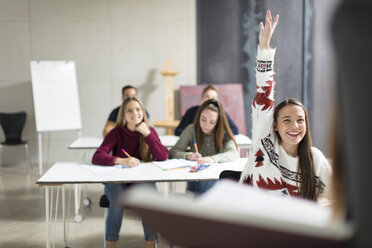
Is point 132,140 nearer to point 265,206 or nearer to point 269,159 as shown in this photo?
point 269,159

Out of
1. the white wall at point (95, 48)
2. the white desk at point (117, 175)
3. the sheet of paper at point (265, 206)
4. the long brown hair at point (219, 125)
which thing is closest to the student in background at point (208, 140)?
the long brown hair at point (219, 125)

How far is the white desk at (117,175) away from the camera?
2.34 metres

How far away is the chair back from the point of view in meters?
5.92

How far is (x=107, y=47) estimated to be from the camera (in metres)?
6.27

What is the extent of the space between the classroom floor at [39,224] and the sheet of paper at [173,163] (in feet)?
1.57

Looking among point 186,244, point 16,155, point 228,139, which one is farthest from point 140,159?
point 16,155

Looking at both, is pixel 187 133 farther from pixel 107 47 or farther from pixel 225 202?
pixel 107 47

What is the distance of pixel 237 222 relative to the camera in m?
0.48

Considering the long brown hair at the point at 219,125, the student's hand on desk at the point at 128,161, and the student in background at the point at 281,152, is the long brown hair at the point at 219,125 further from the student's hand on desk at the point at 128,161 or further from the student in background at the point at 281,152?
the student in background at the point at 281,152

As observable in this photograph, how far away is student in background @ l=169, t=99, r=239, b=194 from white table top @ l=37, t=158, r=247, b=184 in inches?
8.9

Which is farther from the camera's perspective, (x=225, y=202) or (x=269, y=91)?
(x=269, y=91)

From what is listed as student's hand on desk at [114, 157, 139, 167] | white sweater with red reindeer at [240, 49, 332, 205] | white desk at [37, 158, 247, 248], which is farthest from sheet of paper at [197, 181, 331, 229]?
student's hand on desk at [114, 157, 139, 167]

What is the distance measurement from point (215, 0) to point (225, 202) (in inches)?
243

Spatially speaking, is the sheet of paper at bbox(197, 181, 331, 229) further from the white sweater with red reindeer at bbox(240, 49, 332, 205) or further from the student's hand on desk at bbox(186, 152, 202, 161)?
the student's hand on desk at bbox(186, 152, 202, 161)
